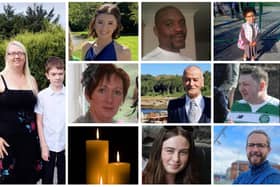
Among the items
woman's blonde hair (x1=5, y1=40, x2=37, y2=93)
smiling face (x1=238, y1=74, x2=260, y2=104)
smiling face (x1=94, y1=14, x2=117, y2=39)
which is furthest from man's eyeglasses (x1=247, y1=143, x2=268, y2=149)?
woman's blonde hair (x1=5, y1=40, x2=37, y2=93)

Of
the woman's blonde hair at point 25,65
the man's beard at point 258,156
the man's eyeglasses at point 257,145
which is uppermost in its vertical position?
the woman's blonde hair at point 25,65

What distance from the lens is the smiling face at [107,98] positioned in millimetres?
1976

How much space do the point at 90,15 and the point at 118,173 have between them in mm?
427

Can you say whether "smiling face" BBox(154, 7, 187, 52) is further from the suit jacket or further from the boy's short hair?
the boy's short hair

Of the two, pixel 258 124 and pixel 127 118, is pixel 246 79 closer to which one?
pixel 258 124

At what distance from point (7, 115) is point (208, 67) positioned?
1.80 ft

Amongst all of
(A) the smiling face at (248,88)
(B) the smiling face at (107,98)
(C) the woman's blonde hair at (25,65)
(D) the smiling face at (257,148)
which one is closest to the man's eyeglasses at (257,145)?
(D) the smiling face at (257,148)

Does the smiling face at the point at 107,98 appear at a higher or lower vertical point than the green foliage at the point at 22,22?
lower

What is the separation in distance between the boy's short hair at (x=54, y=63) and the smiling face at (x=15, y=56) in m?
0.07

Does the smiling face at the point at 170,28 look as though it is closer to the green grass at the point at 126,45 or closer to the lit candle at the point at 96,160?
the green grass at the point at 126,45

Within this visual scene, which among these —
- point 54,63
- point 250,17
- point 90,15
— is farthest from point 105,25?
point 250,17

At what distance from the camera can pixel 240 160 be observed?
6.49ft

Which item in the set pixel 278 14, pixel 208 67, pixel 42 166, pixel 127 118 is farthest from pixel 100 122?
pixel 278 14

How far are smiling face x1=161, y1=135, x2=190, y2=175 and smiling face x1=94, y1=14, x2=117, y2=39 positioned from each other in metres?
0.33
